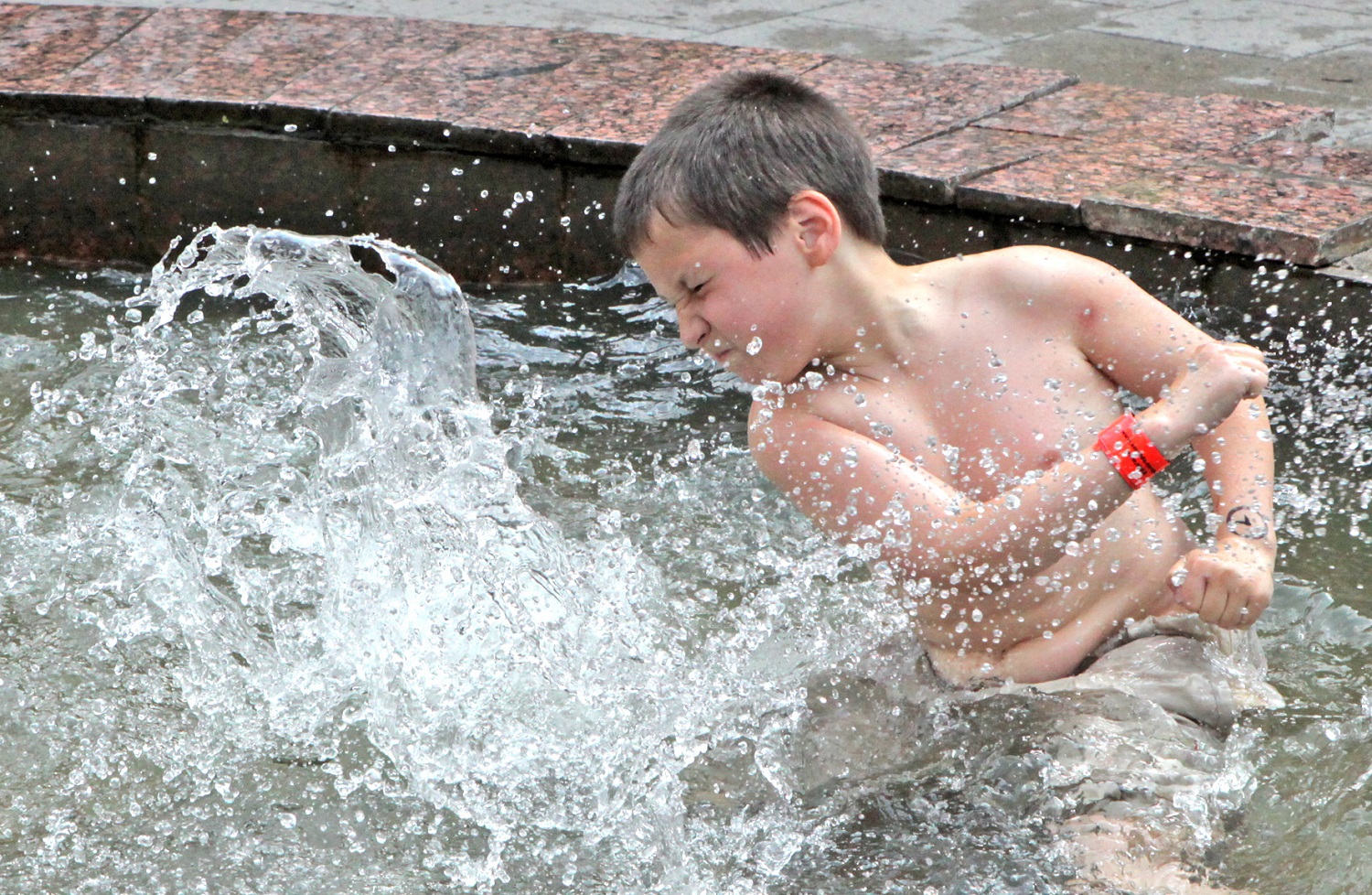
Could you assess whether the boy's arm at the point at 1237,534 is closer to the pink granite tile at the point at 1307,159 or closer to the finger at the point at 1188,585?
the finger at the point at 1188,585

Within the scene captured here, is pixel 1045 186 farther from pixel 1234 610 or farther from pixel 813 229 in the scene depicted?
pixel 1234 610

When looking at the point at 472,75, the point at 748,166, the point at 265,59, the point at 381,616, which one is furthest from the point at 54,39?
the point at 748,166

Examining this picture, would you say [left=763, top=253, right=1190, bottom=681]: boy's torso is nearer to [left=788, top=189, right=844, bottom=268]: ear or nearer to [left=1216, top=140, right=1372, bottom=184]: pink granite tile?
[left=788, top=189, right=844, bottom=268]: ear

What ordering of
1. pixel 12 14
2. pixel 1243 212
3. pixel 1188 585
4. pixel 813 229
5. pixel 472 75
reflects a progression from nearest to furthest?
pixel 1188 585
pixel 813 229
pixel 1243 212
pixel 472 75
pixel 12 14

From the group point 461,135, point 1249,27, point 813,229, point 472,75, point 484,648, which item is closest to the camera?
point 813,229

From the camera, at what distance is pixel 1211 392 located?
2.03 m

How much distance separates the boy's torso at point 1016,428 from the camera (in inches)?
92.0

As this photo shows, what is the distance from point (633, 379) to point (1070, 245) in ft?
3.41

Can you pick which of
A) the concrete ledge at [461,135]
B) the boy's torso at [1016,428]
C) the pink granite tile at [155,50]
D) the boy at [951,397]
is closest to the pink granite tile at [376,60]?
the concrete ledge at [461,135]

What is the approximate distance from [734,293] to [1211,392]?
672 mm

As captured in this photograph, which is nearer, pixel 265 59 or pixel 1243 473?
pixel 1243 473

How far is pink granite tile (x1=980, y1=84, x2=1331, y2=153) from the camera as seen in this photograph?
4027 mm

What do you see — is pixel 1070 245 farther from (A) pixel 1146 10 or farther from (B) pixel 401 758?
(A) pixel 1146 10

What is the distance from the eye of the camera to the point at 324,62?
466 centimetres
